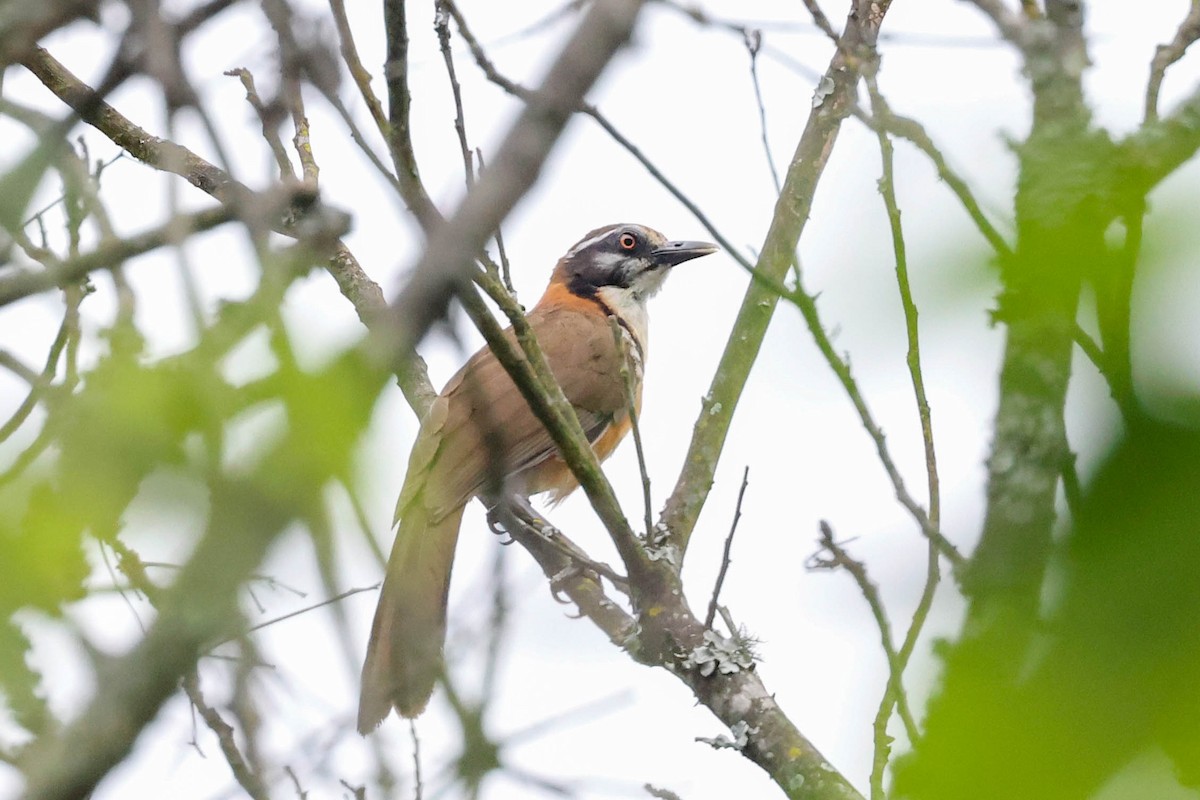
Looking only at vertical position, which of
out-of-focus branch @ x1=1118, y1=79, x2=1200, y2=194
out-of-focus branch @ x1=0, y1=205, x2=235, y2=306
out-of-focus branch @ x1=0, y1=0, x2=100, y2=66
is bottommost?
out-of-focus branch @ x1=1118, y1=79, x2=1200, y2=194

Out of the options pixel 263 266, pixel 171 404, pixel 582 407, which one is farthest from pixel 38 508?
pixel 582 407

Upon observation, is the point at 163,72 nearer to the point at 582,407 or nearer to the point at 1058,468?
the point at 1058,468

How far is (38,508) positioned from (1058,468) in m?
1.41

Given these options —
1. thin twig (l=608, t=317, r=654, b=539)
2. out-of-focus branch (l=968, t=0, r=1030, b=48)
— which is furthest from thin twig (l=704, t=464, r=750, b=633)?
out-of-focus branch (l=968, t=0, r=1030, b=48)

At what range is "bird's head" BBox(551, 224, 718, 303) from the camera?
8328 mm

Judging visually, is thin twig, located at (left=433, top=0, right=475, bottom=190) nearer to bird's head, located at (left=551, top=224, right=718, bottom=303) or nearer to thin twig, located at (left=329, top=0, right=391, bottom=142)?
thin twig, located at (left=329, top=0, right=391, bottom=142)

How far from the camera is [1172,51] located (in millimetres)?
3373

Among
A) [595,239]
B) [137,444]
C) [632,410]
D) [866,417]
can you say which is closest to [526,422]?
[595,239]

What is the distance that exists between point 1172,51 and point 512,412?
3903mm

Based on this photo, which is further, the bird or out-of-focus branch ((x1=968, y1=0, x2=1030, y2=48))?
the bird

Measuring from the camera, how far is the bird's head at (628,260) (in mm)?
8328

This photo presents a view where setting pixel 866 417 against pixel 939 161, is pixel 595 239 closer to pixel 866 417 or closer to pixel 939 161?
pixel 866 417

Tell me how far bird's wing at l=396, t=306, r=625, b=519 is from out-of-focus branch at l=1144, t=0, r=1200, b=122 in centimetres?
238

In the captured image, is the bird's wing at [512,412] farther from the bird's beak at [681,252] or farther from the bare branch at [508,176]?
the bare branch at [508,176]
